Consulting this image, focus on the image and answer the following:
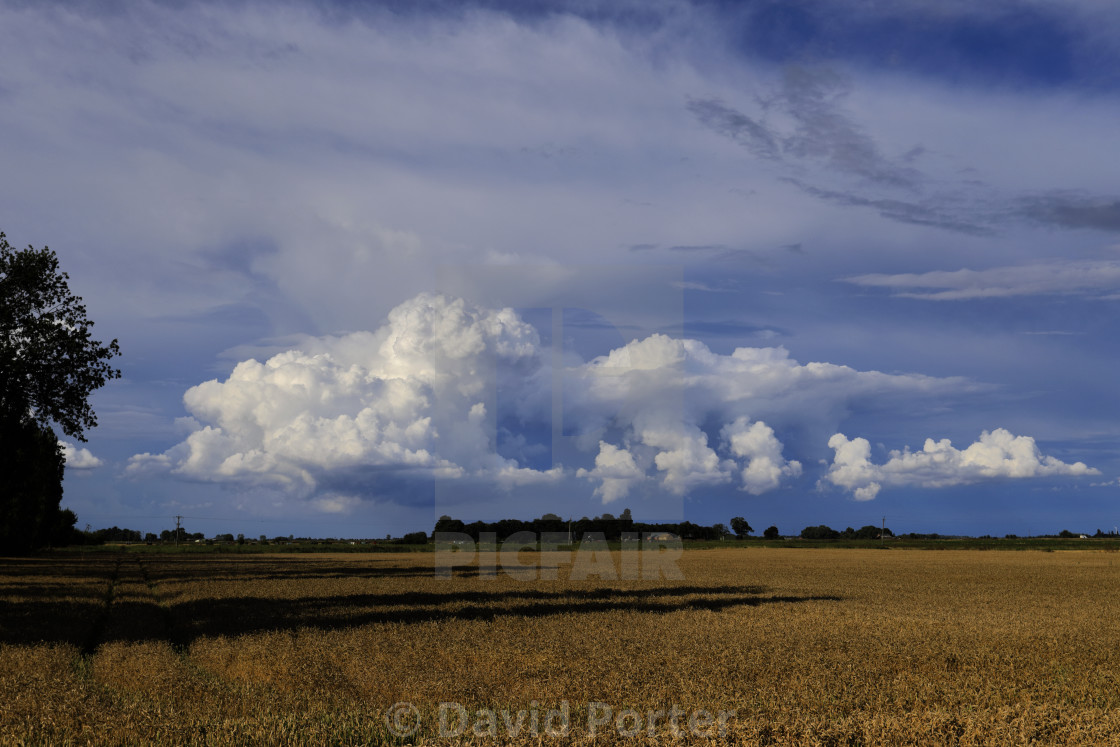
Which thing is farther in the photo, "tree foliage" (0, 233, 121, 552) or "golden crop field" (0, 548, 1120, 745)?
"tree foliage" (0, 233, 121, 552)

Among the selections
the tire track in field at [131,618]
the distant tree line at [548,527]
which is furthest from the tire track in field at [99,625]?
the distant tree line at [548,527]

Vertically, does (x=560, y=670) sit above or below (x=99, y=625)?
above

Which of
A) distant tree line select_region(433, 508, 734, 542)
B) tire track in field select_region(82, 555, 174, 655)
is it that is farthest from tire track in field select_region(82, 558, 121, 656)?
distant tree line select_region(433, 508, 734, 542)

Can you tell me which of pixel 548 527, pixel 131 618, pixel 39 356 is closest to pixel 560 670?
pixel 131 618

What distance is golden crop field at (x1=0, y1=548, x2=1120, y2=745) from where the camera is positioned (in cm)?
909

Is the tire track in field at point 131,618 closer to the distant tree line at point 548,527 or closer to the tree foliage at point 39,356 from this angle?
the tree foliage at point 39,356

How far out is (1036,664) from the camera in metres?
15.6

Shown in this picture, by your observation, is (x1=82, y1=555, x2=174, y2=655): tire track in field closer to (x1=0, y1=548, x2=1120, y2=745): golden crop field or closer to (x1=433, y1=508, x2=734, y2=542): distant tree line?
(x1=0, y1=548, x2=1120, y2=745): golden crop field

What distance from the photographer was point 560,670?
45.9 ft

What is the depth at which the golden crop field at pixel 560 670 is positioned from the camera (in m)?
9.09

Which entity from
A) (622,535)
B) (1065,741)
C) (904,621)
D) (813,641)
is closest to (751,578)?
(904,621)

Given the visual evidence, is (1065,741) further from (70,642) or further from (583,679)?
(70,642)

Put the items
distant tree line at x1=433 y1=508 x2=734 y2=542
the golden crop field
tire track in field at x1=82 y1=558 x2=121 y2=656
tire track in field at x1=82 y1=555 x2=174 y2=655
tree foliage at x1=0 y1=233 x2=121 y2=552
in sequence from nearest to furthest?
the golden crop field, tire track in field at x1=82 y1=558 x2=121 y2=656, tire track in field at x1=82 y1=555 x2=174 y2=655, tree foliage at x1=0 y1=233 x2=121 y2=552, distant tree line at x1=433 y1=508 x2=734 y2=542

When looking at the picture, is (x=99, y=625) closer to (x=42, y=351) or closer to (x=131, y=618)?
(x=131, y=618)
